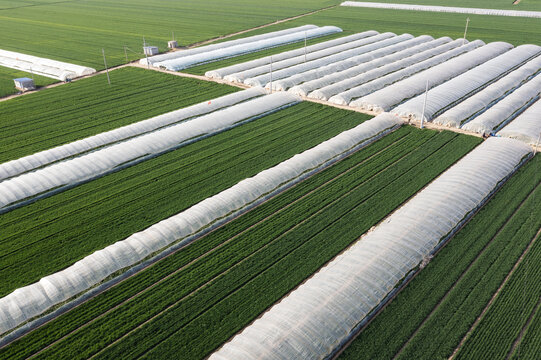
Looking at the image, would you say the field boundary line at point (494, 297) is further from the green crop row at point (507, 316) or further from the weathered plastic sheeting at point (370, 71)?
the weathered plastic sheeting at point (370, 71)

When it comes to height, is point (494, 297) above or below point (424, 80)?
below

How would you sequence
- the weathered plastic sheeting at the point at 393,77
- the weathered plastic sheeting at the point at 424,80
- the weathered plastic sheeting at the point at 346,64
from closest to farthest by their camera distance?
the weathered plastic sheeting at the point at 424,80 → the weathered plastic sheeting at the point at 393,77 → the weathered plastic sheeting at the point at 346,64

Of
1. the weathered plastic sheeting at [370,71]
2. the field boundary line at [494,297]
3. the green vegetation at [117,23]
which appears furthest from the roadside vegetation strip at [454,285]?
the green vegetation at [117,23]

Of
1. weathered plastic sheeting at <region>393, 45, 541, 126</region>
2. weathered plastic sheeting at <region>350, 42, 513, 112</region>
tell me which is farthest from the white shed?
weathered plastic sheeting at <region>393, 45, 541, 126</region>

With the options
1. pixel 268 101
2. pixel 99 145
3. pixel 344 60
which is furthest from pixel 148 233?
pixel 344 60

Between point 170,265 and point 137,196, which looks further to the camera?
point 137,196

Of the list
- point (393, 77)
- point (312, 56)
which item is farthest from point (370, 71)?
→ point (312, 56)

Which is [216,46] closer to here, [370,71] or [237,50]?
[237,50]
